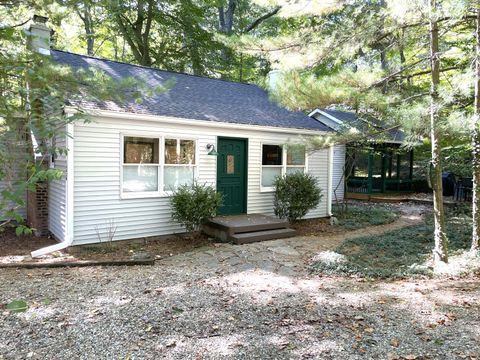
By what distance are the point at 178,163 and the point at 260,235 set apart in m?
2.53

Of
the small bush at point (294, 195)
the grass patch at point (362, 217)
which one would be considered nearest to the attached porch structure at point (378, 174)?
the grass patch at point (362, 217)

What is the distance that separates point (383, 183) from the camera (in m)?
16.9

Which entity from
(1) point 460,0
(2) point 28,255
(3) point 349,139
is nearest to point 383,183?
(3) point 349,139

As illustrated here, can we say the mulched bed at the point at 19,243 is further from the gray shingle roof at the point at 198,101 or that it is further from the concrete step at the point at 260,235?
the concrete step at the point at 260,235

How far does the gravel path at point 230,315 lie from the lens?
3145 mm

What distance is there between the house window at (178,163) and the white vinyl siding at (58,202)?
2.08 metres

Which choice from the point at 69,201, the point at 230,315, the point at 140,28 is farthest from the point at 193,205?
the point at 140,28

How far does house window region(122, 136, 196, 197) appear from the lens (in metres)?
7.50

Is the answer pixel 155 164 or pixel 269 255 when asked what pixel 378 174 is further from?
pixel 155 164

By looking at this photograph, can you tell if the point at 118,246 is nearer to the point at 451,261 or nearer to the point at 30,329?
the point at 30,329

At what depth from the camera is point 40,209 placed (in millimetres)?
8383

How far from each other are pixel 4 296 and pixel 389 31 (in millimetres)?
7274

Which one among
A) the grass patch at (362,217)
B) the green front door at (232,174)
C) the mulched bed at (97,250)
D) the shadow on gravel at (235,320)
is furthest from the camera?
the grass patch at (362,217)

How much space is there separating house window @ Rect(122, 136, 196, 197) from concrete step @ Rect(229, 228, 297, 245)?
187 cm
